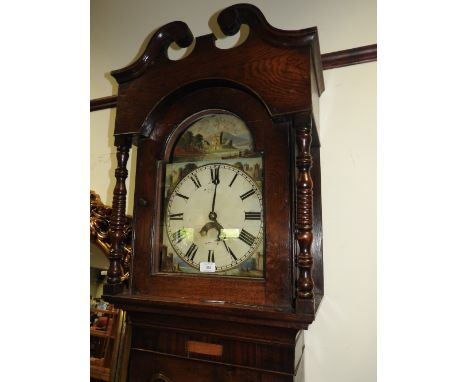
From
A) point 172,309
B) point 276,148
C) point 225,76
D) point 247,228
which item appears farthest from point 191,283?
point 225,76

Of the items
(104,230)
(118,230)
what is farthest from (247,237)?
(104,230)

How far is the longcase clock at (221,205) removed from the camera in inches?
27.6

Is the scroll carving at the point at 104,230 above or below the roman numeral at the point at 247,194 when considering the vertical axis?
below

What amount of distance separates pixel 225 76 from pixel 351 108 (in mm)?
455

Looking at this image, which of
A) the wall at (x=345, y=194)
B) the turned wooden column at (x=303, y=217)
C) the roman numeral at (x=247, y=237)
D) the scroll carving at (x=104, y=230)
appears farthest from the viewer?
the scroll carving at (x=104, y=230)

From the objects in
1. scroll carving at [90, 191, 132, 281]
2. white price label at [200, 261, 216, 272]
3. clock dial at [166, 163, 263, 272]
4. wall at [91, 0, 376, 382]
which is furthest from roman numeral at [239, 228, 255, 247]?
scroll carving at [90, 191, 132, 281]

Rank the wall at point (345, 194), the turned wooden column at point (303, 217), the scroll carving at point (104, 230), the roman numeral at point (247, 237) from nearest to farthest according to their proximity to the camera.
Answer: the turned wooden column at point (303, 217) → the roman numeral at point (247, 237) → the wall at point (345, 194) → the scroll carving at point (104, 230)

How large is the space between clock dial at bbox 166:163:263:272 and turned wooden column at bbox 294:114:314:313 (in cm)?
12

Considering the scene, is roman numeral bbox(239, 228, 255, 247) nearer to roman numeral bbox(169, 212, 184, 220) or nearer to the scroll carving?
roman numeral bbox(169, 212, 184, 220)

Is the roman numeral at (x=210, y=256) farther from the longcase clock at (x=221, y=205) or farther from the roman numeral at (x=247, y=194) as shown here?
the roman numeral at (x=247, y=194)

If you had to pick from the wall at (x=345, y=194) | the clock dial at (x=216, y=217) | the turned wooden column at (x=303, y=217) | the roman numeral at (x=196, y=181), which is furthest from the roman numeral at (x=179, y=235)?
the wall at (x=345, y=194)

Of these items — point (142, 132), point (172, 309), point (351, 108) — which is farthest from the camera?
point (351, 108)
